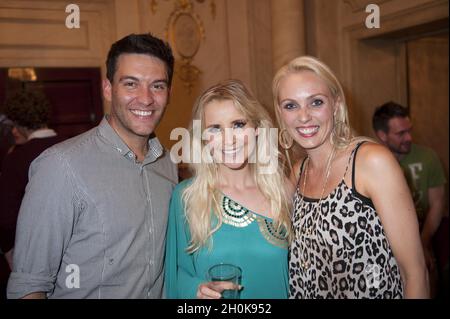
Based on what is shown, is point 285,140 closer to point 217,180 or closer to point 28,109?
point 217,180

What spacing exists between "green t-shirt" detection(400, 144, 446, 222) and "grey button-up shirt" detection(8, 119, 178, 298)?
160cm

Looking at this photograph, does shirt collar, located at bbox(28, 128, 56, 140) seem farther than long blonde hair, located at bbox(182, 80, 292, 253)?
Yes

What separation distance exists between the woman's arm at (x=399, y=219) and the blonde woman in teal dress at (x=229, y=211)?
351mm

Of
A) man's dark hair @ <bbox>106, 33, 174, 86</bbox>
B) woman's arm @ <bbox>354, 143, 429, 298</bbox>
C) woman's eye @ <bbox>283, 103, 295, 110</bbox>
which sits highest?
man's dark hair @ <bbox>106, 33, 174, 86</bbox>

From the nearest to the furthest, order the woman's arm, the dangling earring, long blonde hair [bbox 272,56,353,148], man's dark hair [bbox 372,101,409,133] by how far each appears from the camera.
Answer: the woman's arm → long blonde hair [bbox 272,56,353,148] → the dangling earring → man's dark hair [bbox 372,101,409,133]

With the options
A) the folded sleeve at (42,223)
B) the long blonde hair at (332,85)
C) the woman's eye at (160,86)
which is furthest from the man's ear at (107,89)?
the long blonde hair at (332,85)

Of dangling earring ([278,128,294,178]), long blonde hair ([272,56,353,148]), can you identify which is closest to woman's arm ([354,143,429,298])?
long blonde hair ([272,56,353,148])

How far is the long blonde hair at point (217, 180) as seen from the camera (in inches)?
51.8

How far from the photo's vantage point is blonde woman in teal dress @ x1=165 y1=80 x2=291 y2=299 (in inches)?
50.6

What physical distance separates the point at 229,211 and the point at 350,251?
0.43 metres

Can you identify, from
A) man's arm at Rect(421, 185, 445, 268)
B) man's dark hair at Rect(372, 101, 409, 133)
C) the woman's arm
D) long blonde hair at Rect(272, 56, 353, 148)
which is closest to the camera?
the woman's arm

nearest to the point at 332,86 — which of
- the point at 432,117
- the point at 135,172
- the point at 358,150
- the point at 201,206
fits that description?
the point at 358,150

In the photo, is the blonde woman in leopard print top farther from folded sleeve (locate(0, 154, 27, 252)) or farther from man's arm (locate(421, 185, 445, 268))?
man's arm (locate(421, 185, 445, 268))

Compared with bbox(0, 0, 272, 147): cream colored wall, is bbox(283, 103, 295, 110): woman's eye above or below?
below
